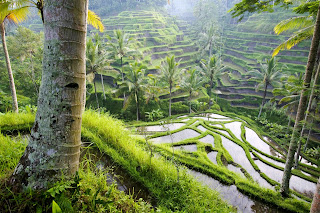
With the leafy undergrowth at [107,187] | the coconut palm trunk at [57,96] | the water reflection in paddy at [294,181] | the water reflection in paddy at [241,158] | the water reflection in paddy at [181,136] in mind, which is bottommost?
the water reflection in paddy at [294,181]

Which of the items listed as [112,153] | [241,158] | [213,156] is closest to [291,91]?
[112,153]

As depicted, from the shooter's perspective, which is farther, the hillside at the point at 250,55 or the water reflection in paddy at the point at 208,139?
the hillside at the point at 250,55

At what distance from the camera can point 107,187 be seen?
1838mm

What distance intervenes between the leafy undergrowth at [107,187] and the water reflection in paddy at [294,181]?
5.88 m

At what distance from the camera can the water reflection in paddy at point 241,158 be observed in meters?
6.46

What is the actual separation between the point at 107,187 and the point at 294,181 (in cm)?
829

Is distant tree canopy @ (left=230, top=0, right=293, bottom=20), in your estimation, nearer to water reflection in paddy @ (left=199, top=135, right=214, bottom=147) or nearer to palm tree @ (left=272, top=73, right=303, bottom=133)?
palm tree @ (left=272, top=73, right=303, bottom=133)


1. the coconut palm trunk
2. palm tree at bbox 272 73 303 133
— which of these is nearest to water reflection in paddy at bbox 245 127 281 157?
palm tree at bbox 272 73 303 133

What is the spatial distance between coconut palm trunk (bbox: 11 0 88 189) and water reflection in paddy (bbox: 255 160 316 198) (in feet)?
26.6

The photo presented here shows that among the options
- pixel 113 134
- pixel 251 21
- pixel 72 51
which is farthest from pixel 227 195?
pixel 251 21

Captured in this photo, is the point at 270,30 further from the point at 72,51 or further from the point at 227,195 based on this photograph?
the point at 72,51

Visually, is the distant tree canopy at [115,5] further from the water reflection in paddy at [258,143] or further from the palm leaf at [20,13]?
the palm leaf at [20,13]

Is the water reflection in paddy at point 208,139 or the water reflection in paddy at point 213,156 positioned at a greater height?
the water reflection in paddy at point 208,139

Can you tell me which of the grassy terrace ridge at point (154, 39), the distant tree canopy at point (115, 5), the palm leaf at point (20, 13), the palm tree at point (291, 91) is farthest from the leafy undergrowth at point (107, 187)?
the distant tree canopy at point (115, 5)
